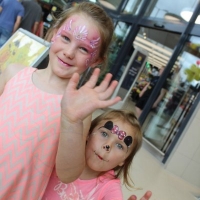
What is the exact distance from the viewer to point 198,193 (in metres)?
3.89

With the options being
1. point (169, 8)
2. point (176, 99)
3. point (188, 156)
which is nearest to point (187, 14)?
point (169, 8)

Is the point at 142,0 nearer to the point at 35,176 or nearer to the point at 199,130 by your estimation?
the point at 199,130

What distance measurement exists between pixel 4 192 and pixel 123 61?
640 centimetres

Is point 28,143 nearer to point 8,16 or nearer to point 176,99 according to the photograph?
point 8,16

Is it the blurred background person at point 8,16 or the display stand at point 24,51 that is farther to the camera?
the blurred background person at point 8,16

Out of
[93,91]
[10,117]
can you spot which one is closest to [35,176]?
[10,117]

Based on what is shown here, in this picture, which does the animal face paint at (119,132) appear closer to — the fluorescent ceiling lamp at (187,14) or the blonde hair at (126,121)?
the blonde hair at (126,121)

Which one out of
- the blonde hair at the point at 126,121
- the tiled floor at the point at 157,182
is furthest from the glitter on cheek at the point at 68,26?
the tiled floor at the point at 157,182

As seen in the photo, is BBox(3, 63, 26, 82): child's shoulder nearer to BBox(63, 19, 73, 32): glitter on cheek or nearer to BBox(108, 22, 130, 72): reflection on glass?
BBox(63, 19, 73, 32): glitter on cheek

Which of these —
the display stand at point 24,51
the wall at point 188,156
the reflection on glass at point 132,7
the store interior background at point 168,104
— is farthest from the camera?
the reflection on glass at point 132,7

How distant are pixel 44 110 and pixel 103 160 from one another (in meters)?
0.30

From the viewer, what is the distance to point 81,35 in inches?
39.4

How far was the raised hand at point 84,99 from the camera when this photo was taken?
0.77 m

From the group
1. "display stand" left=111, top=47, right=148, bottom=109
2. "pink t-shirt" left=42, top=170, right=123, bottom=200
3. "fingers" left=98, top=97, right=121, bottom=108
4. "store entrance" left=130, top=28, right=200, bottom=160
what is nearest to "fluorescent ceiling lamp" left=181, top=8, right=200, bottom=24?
"store entrance" left=130, top=28, right=200, bottom=160
